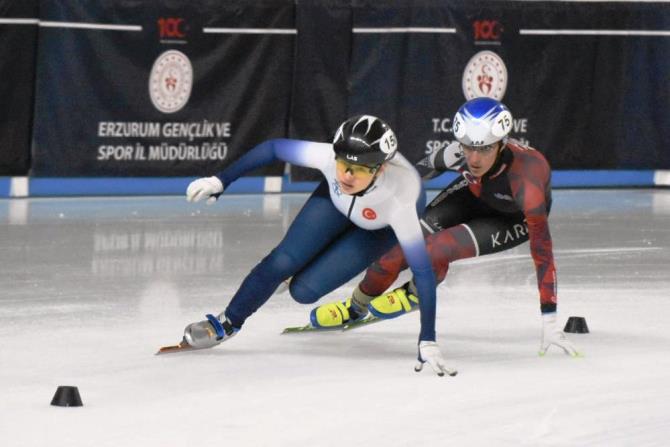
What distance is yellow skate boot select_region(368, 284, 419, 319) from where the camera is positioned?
7.50 meters

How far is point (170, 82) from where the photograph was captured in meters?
14.1

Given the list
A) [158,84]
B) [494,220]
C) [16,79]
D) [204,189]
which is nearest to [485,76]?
[158,84]

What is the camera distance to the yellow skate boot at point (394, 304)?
7.50 metres

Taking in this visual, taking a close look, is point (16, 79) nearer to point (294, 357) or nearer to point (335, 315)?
point (335, 315)

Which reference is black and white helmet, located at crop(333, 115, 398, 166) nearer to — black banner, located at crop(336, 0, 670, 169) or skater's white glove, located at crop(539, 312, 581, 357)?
skater's white glove, located at crop(539, 312, 581, 357)

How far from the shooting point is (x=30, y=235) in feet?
36.8

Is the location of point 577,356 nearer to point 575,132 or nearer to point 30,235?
point 30,235

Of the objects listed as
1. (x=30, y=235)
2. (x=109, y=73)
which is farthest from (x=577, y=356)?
(x=109, y=73)

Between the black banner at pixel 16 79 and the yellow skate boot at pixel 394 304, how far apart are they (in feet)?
21.6

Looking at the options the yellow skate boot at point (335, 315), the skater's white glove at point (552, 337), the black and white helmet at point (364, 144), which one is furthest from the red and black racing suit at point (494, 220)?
the black and white helmet at point (364, 144)

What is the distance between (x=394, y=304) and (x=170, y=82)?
6986mm

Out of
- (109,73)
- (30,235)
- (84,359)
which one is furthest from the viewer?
(109,73)

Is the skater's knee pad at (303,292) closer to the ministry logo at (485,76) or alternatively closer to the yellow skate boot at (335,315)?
the yellow skate boot at (335,315)

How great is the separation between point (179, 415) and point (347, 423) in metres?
0.62
